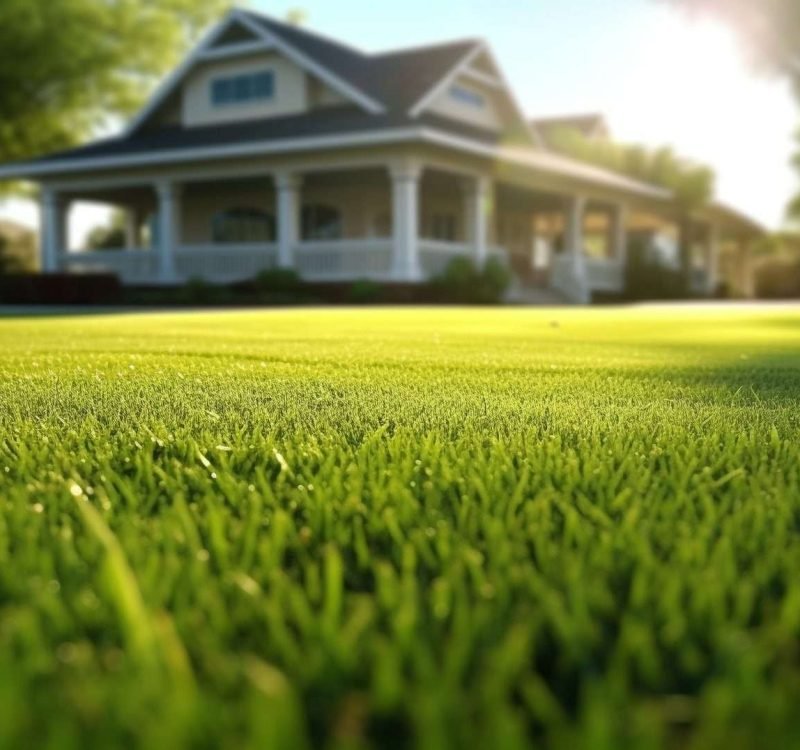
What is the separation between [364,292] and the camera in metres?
21.9

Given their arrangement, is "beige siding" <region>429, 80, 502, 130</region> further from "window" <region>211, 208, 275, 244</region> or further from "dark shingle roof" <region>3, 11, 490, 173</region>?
"window" <region>211, 208, 275, 244</region>

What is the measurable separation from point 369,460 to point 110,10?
138ft

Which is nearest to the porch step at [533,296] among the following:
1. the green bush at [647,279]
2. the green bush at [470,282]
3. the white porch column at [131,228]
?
the green bush at [470,282]

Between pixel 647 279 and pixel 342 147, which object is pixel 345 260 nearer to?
pixel 342 147

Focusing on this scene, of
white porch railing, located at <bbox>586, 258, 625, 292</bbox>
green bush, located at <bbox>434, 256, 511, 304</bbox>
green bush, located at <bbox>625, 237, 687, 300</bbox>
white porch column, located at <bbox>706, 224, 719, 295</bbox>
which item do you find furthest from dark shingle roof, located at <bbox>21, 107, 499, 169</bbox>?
white porch column, located at <bbox>706, 224, 719, 295</bbox>

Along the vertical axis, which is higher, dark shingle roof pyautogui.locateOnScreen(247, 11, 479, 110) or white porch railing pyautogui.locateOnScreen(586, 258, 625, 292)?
dark shingle roof pyautogui.locateOnScreen(247, 11, 479, 110)

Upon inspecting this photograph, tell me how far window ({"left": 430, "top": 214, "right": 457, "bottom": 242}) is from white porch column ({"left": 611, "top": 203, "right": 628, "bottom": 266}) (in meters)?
4.67

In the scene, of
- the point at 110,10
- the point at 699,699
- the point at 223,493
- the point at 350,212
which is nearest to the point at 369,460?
the point at 223,493

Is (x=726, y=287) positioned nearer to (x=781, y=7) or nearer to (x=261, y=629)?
(x=781, y=7)

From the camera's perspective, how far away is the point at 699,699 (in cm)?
111

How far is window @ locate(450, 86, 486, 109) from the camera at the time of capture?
2775cm

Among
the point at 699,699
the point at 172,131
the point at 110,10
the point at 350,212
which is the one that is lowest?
the point at 699,699

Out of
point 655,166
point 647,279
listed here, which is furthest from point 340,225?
point 655,166

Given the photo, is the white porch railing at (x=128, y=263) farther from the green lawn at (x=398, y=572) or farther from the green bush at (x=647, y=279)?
the green lawn at (x=398, y=572)
